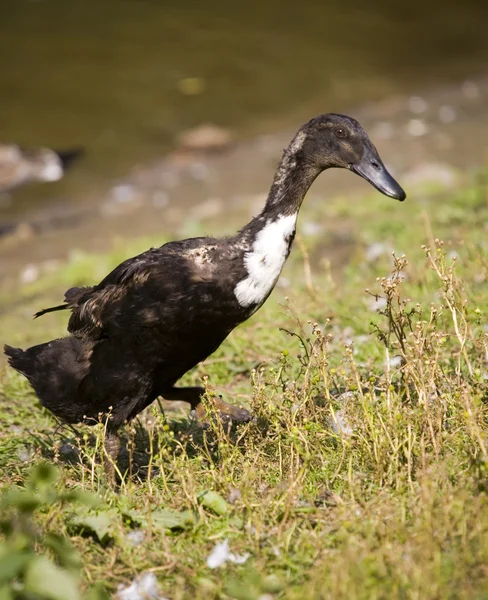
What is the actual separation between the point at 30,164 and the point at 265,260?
867cm

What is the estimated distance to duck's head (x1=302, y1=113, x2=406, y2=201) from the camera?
12.5ft

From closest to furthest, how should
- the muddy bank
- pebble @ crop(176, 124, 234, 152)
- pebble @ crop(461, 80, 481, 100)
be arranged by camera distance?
the muddy bank < pebble @ crop(176, 124, 234, 152) < pebble @ crop(461, 80, 481, 100)

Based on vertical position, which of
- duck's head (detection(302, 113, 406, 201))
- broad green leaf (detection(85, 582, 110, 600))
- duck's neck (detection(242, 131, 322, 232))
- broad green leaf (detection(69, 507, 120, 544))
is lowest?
broad green leaf (detection(85, 582, 110, 600))

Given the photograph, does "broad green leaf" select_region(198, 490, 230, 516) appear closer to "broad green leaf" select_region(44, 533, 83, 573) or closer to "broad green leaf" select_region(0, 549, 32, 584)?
"broad green leaf" select_region(44, 533, 83, 573)

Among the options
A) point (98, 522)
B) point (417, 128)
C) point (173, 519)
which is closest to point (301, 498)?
point (173, 519)

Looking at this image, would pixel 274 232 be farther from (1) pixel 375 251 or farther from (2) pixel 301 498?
(1) pixel 375 251

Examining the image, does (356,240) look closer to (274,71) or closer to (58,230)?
(58,230)

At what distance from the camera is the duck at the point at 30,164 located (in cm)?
1146

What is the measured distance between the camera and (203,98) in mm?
12992

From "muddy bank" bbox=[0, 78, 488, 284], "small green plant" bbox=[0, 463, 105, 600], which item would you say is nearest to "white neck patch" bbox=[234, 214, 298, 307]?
"small green plant" bbox=[0, 463, 105, 600]

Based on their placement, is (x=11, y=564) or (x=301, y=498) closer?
(x=11, y=564)

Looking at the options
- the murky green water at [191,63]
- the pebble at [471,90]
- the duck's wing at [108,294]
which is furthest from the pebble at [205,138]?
the duck's wing at [108,294]

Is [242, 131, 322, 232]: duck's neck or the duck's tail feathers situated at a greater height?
[242, 131, 322, 232]: duck's neck

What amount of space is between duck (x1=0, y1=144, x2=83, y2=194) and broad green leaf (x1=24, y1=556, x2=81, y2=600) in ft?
30.6
